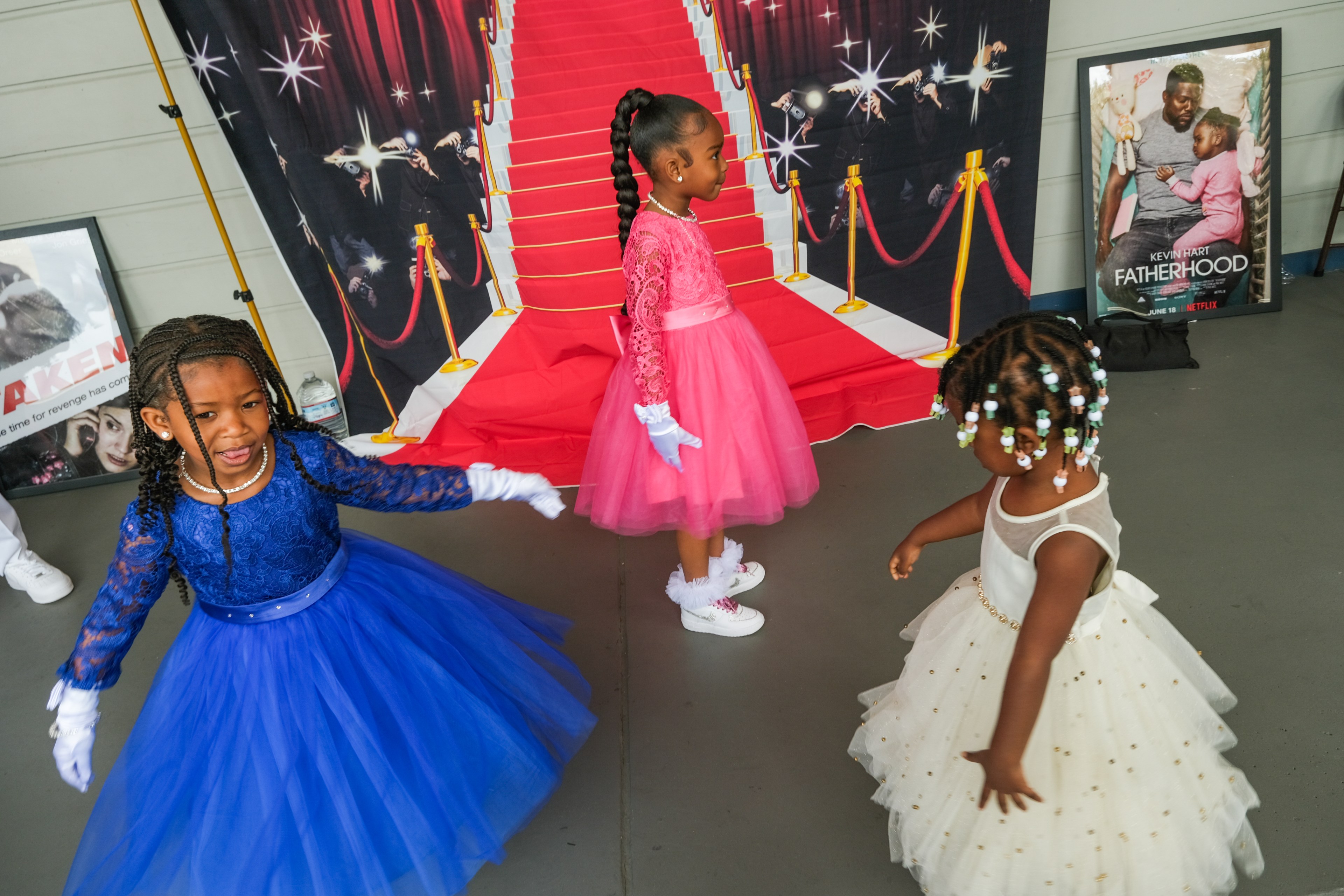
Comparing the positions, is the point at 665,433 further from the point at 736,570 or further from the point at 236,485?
the point at 236,485

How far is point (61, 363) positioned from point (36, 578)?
1209mm

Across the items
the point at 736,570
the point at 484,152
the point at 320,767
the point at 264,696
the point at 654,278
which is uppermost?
the point at 484,152

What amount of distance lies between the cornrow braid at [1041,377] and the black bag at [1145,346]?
2.38m

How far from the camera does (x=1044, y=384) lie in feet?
4.17

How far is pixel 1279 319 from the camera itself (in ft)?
12.2

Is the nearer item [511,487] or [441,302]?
[511,487]

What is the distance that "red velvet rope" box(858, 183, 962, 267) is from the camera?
11.8 ft

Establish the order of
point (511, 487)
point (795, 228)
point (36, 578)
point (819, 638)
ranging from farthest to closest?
point (795, 228)
point (36, 578)
point (819, 638)
point (511, 487)

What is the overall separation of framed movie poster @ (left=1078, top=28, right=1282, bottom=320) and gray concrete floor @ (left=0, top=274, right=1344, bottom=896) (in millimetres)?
396

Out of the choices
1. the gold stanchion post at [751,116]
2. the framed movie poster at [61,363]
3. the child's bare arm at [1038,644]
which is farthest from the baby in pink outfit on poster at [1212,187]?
the framed movie poster at [61,363]

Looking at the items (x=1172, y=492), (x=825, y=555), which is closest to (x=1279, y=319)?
(x=1172, y=492)

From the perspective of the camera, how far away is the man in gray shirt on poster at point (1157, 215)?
370 cm

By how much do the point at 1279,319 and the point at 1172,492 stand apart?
1639 millimetres

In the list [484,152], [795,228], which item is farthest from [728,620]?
[484,152]
